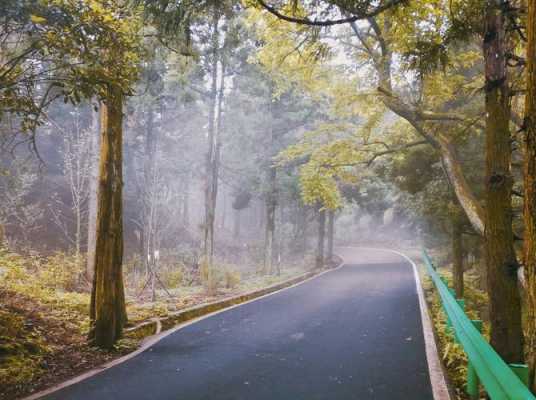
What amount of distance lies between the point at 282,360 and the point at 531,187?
196 inches

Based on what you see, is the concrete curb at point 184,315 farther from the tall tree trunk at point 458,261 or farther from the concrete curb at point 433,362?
the tall tree trunk at point 458,261

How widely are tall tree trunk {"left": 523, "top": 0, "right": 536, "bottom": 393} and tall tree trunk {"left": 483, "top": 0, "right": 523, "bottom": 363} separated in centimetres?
256

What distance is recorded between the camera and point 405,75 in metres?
11.6

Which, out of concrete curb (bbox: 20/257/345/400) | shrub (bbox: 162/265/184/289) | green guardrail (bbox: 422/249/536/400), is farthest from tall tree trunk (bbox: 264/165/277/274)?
green guardrail (bbox: 422/249/536/400)

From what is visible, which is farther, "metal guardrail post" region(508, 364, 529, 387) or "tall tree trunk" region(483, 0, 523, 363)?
"tall tree trunk" region(483, 0, 523, 363)

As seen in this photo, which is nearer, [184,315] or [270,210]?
[184,315]

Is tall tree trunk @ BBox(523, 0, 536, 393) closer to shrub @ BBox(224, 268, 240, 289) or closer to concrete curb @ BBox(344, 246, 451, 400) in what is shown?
concrete curb @ BBox(344, 246, 451, 400)

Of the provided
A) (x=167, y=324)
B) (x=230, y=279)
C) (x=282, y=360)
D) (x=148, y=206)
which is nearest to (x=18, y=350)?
(x=167, y=324)

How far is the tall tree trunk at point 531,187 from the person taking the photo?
319 cm

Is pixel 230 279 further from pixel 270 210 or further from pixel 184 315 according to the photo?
pixel 270 210

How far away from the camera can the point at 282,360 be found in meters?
7.03

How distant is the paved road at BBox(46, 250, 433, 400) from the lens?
5551 millimetres

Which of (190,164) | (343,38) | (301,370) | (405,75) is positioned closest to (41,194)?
(190,164)

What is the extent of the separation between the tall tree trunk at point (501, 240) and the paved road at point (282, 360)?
4.03 ft
